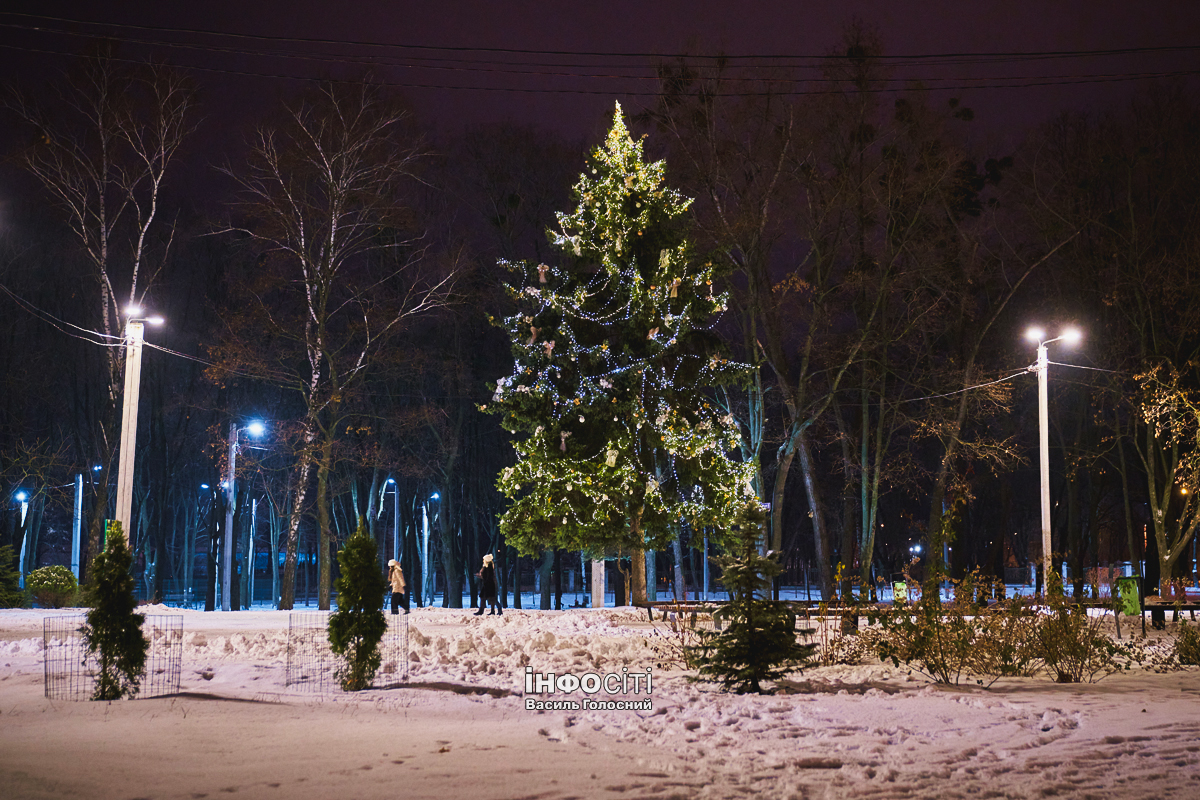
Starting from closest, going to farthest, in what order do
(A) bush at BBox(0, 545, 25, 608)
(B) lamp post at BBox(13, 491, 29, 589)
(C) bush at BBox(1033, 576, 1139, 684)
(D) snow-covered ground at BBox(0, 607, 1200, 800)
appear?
1. (D) snow-covered ground at BBox(0, 607, 1200, 800)
2. (C) bush at BBox(1033, 576, 1139, 684)
3. (A) bush at BBox(0, 545, 25, 608)
4. (B) lamp post at BBox(13, 491, 29, 589)

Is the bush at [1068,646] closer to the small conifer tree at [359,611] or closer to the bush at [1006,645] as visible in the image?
the bush at [1006,645]

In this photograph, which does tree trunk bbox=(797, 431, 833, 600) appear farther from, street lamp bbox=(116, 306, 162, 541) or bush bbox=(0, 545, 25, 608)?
bush bbox=(0, 545, 25, 608)

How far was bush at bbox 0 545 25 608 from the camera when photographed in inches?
1012

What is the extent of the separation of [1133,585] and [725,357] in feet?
36.5

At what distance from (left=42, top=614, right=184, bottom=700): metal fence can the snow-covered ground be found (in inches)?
9.6

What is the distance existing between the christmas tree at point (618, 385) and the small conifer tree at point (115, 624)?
15.0 m

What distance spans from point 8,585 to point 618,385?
Result: 54.8 ft

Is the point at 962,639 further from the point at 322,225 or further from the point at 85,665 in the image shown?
the point at 322,225

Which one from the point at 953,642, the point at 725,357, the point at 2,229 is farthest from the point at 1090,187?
the point at 2,229

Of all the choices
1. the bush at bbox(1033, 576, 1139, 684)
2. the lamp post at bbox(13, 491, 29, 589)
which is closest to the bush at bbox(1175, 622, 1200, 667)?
the bush at bbox(1033, 576, 1139, 684)

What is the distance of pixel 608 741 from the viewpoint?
311 inches

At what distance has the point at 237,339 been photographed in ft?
95.7

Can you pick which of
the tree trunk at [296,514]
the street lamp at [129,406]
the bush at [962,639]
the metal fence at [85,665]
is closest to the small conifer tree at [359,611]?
the metal fence at [85,665]

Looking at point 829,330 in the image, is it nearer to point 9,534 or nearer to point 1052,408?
point 1052,408
